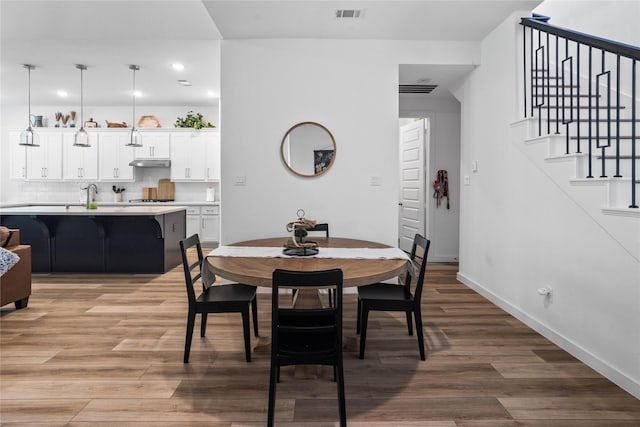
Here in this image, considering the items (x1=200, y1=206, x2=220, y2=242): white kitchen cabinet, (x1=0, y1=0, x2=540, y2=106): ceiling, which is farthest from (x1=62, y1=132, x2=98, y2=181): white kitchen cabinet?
(x1=200, y1=206, x2=220, y2=242): white kitchen cabinet

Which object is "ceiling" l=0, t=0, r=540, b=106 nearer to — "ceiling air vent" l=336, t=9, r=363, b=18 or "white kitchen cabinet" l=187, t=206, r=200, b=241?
"ceiling air vent" l=336, t=9, r=363, b=18

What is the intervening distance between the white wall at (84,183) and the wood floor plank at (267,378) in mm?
4289

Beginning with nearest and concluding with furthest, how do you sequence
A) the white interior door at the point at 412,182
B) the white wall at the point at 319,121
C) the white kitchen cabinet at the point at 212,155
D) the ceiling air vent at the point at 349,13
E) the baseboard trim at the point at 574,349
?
the baseboard trim at the point at 574,349, the ceiling air vent at the point at 349,13, the white wall at the point at 319,121, the white interior door at the point at 412,182, the white kitchen cabinet at the point at 212,155

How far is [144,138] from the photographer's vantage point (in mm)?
6988

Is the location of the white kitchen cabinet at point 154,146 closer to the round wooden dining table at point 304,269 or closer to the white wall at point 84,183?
the white wall at point 84,183

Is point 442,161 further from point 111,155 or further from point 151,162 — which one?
point 111,155

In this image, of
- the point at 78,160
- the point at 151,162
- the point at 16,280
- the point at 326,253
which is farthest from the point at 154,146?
the point at 326,253

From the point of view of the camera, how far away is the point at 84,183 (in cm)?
730

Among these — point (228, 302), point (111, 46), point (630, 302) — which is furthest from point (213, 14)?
point (630, 302)

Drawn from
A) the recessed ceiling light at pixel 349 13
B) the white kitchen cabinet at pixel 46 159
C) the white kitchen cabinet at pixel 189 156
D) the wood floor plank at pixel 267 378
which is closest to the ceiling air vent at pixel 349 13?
the recessed ceiling light at pixel 349 13

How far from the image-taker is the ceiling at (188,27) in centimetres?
330

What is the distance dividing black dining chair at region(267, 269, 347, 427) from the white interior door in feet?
14.0

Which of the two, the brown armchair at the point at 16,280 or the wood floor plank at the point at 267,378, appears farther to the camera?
the brown armchair at the point at 16,280

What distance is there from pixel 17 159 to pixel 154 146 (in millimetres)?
2683
